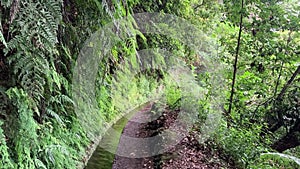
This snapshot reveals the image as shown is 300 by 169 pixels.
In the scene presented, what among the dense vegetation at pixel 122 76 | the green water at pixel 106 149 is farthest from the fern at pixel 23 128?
the green water at pixel 106 149

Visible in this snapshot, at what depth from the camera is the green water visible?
398 cm

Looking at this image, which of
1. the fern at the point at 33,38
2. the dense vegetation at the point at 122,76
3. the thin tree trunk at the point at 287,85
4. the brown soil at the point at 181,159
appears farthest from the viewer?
the thin tree trunk at the point at 287,85

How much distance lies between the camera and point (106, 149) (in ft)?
14.9

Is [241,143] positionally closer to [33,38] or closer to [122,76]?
[122,76]

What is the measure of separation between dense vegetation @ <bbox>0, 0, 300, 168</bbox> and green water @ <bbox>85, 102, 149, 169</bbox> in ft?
1.09

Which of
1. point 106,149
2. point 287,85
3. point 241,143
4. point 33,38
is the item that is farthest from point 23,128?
point 287,85

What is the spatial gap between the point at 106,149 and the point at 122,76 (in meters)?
1.71

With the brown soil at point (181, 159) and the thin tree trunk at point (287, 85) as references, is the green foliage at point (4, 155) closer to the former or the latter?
the brown soil at point (181, 159)

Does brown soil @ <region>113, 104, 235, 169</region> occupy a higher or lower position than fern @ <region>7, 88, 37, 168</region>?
lower

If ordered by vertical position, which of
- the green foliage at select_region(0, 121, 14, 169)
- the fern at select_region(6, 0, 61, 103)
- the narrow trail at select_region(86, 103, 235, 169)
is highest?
the fern at select_region(6, 0, 61, 103)

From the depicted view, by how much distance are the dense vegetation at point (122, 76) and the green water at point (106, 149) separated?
0.33m

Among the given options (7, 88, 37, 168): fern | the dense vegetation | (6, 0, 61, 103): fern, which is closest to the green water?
the dense vegetation

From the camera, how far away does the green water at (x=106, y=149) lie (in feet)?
13.1

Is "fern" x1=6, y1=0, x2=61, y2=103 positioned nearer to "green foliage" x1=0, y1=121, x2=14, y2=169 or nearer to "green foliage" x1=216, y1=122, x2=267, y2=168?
"green foliage" x1=0, y1=121, x2=14, y2=169
